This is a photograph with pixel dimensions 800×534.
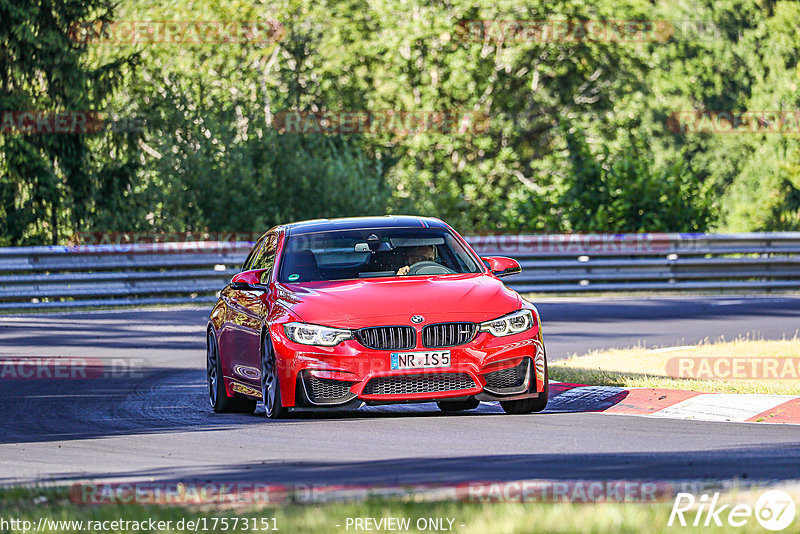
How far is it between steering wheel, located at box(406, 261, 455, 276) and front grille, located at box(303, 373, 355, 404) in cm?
144

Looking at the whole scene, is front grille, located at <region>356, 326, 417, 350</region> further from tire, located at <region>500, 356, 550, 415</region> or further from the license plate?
tire, located at <region>500, 356, 550, 415</region>

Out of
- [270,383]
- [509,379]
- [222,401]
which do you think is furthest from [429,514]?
[222,401]

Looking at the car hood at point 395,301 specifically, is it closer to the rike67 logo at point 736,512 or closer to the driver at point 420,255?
the driver at point 420,255

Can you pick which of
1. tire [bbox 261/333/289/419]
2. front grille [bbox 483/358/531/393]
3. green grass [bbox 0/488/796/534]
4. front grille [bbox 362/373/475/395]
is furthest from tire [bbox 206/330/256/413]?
green grass [bbox 0/488/796/534]

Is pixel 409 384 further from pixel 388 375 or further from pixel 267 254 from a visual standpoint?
pixel 267 254

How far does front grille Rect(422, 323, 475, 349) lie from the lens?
10258mm

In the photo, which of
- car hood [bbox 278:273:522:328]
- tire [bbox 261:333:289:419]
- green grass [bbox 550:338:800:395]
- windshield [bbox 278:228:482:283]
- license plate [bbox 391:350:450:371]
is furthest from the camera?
green grass [bbox 550:338:800:395]

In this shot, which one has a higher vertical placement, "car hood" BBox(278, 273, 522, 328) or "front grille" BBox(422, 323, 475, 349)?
"car hood" BBox(278, 273, 522, 328)

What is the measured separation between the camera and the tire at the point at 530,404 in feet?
35.2

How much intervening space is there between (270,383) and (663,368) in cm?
482

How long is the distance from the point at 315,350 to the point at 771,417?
3229mm

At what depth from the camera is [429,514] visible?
599 centimetres

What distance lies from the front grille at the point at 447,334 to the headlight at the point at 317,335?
55 cm

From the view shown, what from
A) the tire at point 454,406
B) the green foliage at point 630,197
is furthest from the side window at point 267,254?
the green foliage at point 630,197
